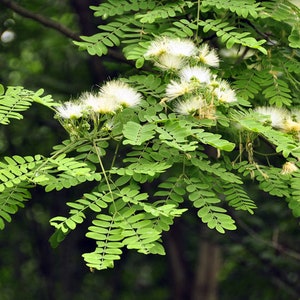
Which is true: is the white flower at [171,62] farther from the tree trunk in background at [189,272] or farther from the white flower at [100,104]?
the tree trunk in background at [189,272]

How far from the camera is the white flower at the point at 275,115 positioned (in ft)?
9.00

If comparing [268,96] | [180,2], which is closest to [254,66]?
[268,96]

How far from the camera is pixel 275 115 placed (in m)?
2.77

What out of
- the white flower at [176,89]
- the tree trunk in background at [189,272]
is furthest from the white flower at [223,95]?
the tree trunk in background at [189,272]

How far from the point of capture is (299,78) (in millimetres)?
3334

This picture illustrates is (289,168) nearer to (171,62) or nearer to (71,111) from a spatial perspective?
(171,62)

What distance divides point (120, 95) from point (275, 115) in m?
0.59

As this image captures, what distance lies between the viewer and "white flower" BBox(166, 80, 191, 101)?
2.54 metres

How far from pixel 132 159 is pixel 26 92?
1.59ft

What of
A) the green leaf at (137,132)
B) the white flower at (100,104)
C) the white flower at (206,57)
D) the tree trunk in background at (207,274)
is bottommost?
the tree trunk in background at (207,274)

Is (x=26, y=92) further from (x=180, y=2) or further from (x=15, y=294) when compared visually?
(x=15, y=294)

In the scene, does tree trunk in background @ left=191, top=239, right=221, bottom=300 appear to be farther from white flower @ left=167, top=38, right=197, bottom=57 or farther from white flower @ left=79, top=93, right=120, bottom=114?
white flower @ left=79, top=93, right=120, bottom=114

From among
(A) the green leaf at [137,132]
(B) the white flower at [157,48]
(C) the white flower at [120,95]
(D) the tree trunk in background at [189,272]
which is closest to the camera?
(A) the green leaf at [137,132]

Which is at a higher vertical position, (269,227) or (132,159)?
(132,159)
